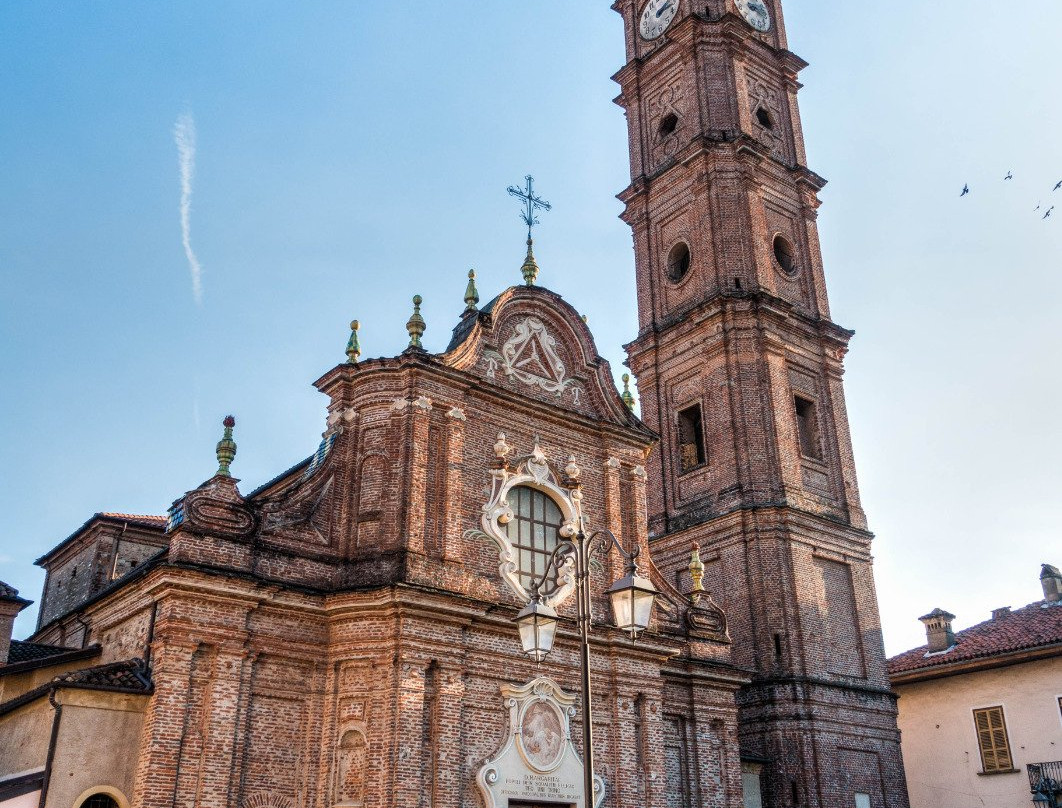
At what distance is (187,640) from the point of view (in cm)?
1505

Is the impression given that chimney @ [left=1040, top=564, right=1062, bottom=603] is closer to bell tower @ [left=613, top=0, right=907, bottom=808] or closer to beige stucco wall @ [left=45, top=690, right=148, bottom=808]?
bell tower @ [left=613, top=0, right=907, bottom=808]

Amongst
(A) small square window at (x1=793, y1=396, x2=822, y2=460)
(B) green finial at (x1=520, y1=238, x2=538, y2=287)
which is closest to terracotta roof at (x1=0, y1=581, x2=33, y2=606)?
(B) green finial at (x1=520, y1=238, x2=538, y2=287)

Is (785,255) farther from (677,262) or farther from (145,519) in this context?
(145,519)

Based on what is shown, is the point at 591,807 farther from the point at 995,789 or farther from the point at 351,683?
the point at 995,789

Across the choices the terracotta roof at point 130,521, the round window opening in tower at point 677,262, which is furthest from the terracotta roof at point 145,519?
the round window opening in tower at point 677,262

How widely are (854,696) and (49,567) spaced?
22297mm

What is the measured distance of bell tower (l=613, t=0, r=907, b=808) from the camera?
23.9 metres

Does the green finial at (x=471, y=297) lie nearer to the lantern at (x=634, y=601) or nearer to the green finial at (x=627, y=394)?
the green finial at (x=627, y=394)

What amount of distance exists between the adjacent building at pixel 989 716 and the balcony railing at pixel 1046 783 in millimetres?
24

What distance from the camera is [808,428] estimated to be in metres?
27.8

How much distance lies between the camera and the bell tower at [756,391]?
23.9m

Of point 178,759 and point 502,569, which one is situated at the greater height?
point 502,569

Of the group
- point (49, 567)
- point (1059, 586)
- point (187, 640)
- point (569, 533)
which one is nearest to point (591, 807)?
point (187, 640)

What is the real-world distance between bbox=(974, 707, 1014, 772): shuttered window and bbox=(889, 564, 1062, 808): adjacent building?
3 centimetres
